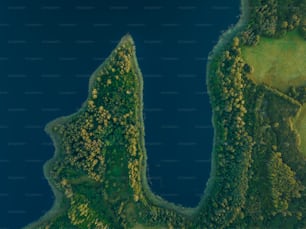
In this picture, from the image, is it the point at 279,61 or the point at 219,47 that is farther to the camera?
the point at 219,47

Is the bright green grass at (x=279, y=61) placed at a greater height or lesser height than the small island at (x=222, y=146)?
greater

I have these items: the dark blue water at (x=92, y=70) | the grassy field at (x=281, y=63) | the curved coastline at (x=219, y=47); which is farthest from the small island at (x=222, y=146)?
the dark blue water at (x=92, y=70)

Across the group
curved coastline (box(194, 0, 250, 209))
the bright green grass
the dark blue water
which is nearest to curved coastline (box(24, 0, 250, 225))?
curved coastline (box(194, 0, 250, 209))

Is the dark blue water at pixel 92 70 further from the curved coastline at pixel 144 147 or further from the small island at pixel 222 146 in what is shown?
the small island at pixel 222 146

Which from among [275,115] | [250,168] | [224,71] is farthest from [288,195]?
[224,71]

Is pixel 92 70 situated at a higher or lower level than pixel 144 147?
higher

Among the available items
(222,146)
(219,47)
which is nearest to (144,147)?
(222,146)

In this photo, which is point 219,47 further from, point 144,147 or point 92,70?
point 92,70
